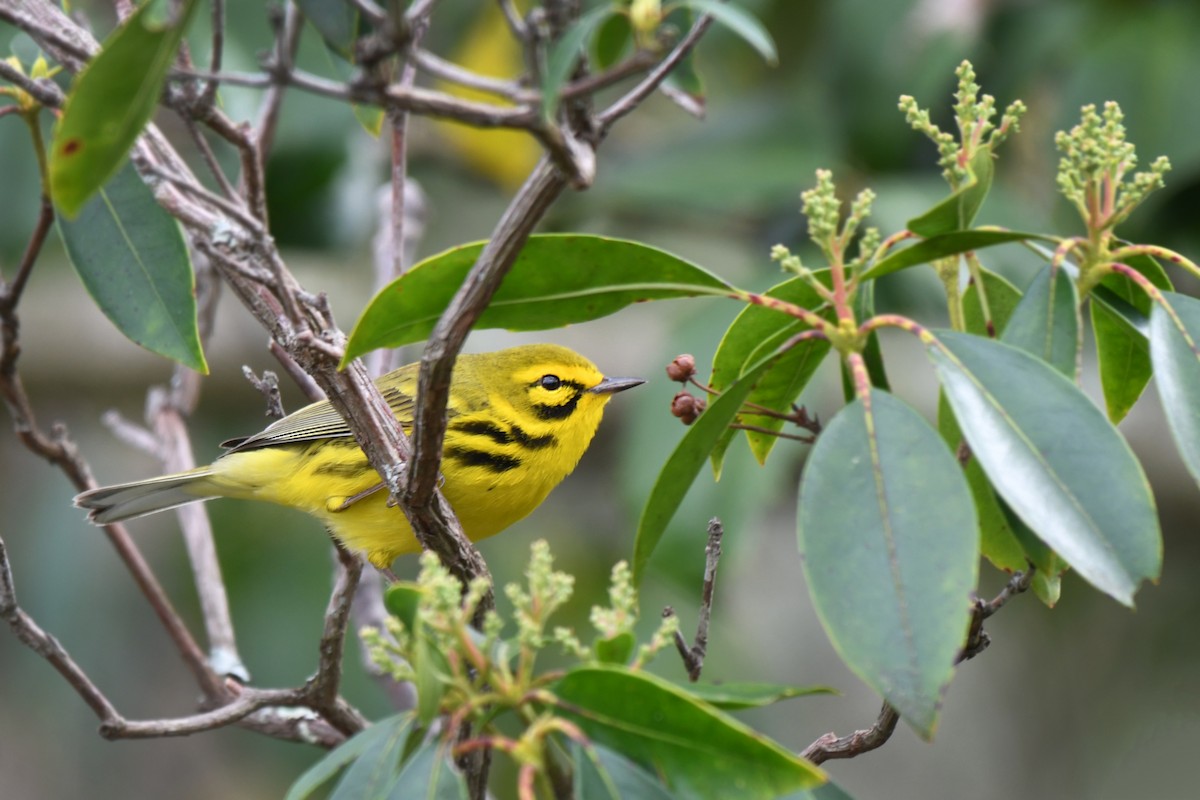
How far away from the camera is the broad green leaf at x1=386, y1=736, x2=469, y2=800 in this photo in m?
1.37

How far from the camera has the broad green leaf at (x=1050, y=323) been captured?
156cm

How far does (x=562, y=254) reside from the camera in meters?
1.69

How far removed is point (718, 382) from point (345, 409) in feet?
1.85

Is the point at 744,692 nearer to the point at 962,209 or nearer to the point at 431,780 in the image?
the point at 431,780

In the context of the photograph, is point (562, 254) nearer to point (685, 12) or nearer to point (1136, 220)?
point (685, 12)

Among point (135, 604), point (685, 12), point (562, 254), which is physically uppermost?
point (685, 12)

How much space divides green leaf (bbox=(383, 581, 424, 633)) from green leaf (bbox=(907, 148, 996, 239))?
0.74m

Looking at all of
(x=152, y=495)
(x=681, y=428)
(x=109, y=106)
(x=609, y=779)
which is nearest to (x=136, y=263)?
(x=109, y=106)

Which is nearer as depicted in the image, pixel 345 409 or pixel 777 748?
pixel 777 748

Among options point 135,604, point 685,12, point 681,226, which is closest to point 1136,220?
point 681,226

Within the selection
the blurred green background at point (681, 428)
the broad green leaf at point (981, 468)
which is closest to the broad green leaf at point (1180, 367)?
the broad green leaf at point (981, 468)

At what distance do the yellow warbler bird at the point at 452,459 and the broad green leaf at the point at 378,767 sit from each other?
4.29 ft

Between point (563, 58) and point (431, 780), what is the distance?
0.76 m

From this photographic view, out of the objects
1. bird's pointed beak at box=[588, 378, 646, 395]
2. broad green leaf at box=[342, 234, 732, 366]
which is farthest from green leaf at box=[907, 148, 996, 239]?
bird's pointed beak at box=[588, 378, 646, 395]
